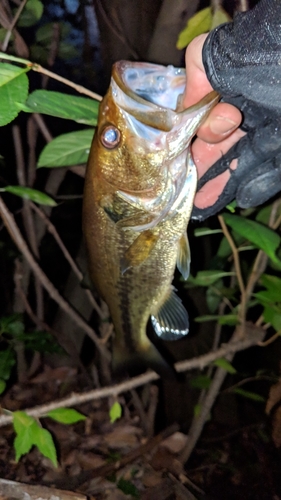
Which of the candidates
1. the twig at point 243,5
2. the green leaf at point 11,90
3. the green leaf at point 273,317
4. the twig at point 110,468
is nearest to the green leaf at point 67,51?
the twig at point 243,5

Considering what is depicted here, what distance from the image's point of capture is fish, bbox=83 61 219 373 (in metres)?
0.98

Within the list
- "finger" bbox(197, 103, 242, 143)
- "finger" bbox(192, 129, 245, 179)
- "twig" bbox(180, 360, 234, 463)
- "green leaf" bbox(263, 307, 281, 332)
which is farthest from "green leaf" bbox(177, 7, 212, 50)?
"twig" bbox(180, 360, 234, 463)

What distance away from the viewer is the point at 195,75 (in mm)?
927

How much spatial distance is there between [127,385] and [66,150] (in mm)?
951

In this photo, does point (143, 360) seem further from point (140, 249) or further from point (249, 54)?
point (249, 54)

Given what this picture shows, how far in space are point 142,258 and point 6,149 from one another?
2.00 meters

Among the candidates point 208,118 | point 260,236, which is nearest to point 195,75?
point 208,118

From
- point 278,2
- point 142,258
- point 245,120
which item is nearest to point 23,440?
point 142,258

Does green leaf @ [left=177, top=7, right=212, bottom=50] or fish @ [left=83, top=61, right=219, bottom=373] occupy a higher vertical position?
green leaf @ [left=177, top=7, right=212, bottom=50]

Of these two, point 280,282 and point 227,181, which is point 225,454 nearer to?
point 280,282

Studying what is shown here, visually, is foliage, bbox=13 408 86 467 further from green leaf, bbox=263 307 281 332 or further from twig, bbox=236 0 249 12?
twig, bbox=236 0 249 12

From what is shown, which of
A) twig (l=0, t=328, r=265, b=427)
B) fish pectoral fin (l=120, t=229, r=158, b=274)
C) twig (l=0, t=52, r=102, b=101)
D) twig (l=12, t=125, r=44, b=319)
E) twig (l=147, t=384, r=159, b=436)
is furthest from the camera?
twig (l=147, t=384, r=159, b=436)

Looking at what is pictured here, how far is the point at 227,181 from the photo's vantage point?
52.1 inches

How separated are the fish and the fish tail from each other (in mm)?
281
